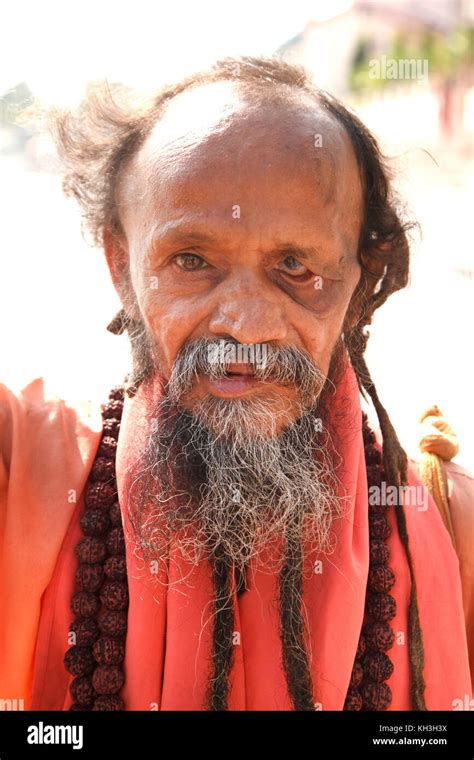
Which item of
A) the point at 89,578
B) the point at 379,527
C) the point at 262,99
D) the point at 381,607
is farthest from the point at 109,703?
the point at 262,99

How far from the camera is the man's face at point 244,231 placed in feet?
6.23

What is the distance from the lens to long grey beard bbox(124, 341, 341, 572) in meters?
1.98

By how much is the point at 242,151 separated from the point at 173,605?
3.64 feet

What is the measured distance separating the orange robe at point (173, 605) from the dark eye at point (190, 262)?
1.38 feet

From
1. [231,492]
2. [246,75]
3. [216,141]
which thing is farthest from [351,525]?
[246,75]

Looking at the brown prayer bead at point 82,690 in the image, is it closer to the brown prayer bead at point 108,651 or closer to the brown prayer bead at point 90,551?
the brown prayer bead at point 108,651

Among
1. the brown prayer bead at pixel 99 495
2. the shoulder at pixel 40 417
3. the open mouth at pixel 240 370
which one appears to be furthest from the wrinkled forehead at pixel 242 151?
the brown prayer bead at pixel 99 495

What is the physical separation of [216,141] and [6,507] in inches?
41.3

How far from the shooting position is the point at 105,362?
4875mm

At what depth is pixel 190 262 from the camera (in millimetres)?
1983

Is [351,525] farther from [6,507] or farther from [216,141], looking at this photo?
[216,141]

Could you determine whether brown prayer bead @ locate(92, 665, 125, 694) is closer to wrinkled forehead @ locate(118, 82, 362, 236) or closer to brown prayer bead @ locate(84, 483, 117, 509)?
brown prayer bead @ locate(84, 483, 117, 509)

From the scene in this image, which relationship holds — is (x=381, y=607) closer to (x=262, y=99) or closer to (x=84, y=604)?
(x=84, y=604)

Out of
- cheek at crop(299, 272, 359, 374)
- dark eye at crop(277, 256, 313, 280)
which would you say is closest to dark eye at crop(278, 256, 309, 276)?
dark eye at crop(277, 256, 313, 280)
